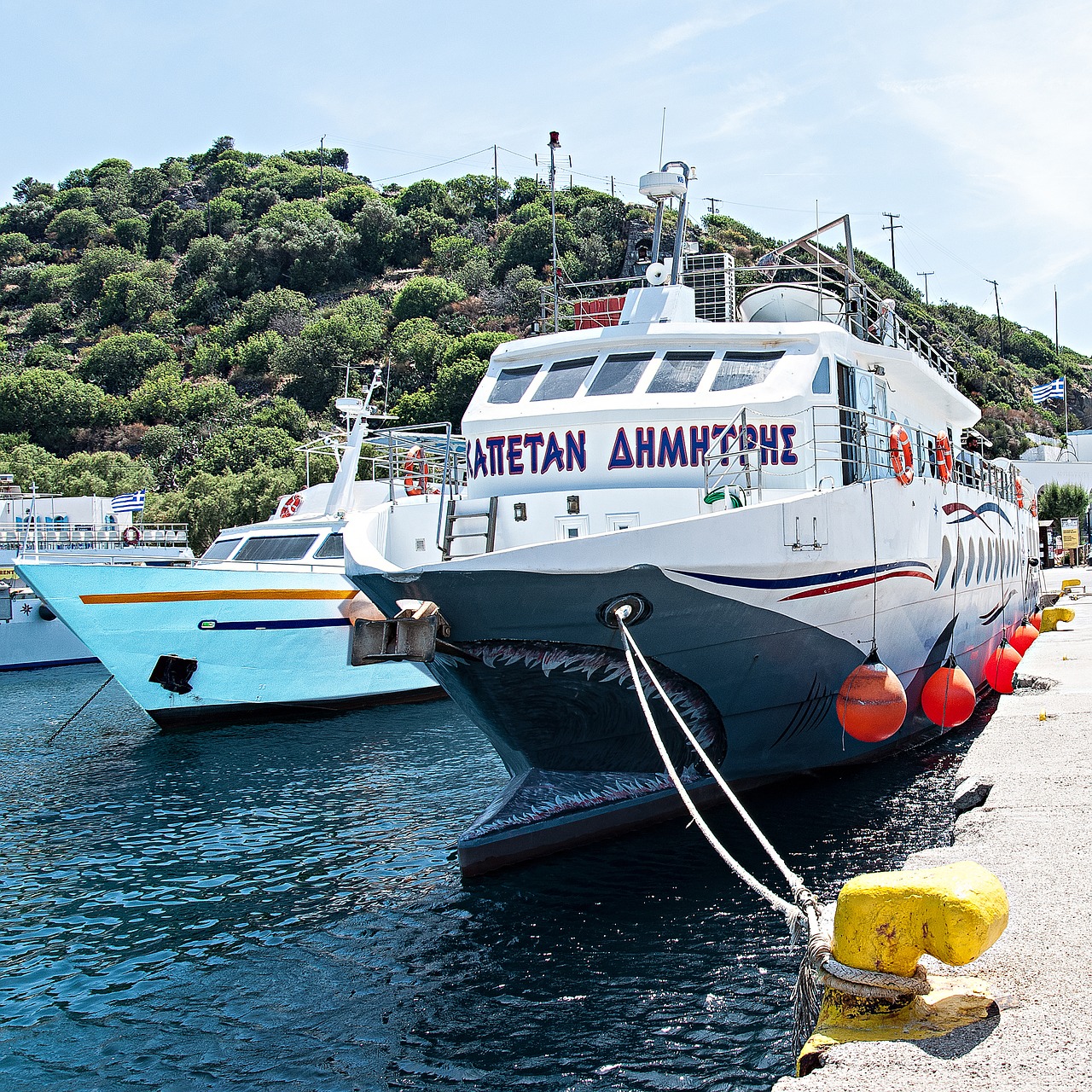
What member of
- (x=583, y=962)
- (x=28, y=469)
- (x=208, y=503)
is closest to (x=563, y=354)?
Answer: (x=583, y=962)

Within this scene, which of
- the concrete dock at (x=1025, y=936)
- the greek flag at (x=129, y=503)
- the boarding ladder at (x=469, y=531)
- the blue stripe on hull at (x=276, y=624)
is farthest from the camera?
the greek flag at (x=129, y=503)

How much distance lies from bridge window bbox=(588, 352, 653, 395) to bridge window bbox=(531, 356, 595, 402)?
19 cm

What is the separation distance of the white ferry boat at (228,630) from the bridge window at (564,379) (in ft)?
23.1

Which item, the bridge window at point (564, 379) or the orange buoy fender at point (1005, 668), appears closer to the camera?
the bridge window at point (564, 379)

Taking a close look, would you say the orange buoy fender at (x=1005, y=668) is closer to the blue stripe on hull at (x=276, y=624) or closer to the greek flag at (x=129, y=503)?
the blue stripe on hull at (x=276, y=624)

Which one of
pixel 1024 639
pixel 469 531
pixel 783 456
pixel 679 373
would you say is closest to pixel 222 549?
pixel 469 531

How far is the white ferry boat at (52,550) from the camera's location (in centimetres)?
2725

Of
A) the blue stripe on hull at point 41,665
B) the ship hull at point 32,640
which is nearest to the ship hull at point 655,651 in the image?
the blue stripe on hull at point 41,665

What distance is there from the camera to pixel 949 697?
1164cm

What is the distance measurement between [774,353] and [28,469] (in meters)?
50.3

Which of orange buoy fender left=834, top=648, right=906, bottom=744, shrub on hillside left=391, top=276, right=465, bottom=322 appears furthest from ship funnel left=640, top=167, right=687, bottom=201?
shrub on hillside left=391, top=276, right=465, bottom=322

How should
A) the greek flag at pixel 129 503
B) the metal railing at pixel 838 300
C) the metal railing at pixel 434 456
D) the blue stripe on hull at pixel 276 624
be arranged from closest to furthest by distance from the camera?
1. the metal railing at pixel 434 456
2. the metal railing at pixel 838 300
3. the blue stripe on hull at pixel 276 624
4. the greek flag at pixel 129 503

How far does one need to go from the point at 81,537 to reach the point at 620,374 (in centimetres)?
3265

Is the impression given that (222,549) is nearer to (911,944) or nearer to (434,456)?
(434,456)
